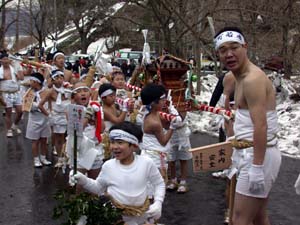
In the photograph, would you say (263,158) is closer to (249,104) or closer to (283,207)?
(249,104)

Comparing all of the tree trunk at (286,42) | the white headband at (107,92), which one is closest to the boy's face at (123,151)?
the white headband at (107,92)

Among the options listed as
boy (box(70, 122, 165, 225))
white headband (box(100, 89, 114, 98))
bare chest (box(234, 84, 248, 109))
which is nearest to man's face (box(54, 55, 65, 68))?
white headband (box(100, 89, 114, 98))

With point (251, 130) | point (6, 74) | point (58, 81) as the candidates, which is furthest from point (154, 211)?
point (6, 74)

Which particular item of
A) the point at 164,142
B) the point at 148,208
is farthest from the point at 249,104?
the point at 164,142

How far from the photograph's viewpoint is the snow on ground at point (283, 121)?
1077 cm

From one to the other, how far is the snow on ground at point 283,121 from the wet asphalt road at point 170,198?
41.6 inches

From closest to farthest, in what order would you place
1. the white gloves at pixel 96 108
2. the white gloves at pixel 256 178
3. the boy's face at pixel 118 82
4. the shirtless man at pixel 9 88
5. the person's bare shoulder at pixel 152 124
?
the white gloves at pixel 256 178 → the person's bare shoulder at pixel 152 124 → the white gloves at pixel 96 108 → the boy's face at pixel 118 82 → the shirtless man at pixel 9 88

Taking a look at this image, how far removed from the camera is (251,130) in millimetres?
4195

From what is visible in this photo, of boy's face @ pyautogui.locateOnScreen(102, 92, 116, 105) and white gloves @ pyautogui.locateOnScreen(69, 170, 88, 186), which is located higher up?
boy's face @ pyautogui.locateOnScreen(102, 92, 116, 105)

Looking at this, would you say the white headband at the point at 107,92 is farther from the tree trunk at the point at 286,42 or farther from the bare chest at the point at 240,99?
the tree trunk at the point at 286,42

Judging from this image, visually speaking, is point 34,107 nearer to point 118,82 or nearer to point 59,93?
point 59,93

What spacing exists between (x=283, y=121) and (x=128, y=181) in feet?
29.8

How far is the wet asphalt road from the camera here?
251 inches

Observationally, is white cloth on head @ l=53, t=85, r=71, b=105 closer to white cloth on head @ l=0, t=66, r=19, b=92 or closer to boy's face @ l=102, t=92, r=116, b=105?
boy's face @ l=102, t=92, r=116, b=105
